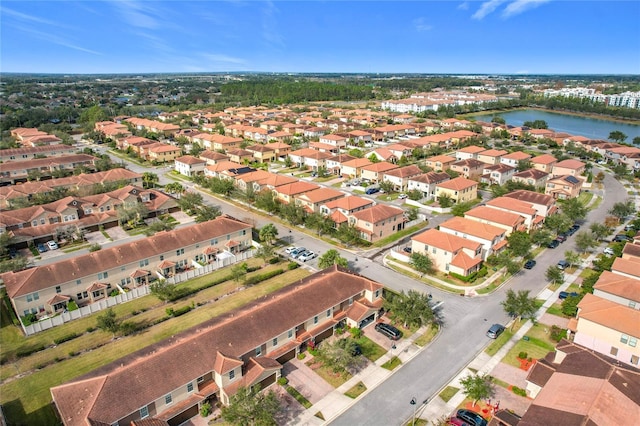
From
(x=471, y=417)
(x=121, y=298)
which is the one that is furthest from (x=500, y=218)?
(x=121, y=298)

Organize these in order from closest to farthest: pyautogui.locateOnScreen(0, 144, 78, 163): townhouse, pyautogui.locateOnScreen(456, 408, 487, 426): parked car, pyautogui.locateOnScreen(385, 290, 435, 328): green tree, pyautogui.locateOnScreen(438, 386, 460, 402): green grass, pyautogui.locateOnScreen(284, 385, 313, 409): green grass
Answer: pyautogui.locateOnScreen(456, 408, 487, 426): parked car, pyautogui.locateOnScreen(284, 385, 313, 409): green grass, pyautogui.locateOnScreen(438, 386, 460, 402): green grass, pyautogui.locateOnScreen(385, 290, 435, 328): green tree, pyautogui.locateOnScreen(0, 144, 78, 163): townhouse

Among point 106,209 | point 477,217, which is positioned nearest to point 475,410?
point 477,217

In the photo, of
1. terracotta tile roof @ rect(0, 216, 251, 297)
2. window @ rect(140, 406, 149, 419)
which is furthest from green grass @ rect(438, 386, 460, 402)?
terracotta tile roof @ rect(0, 216, 251, 297)

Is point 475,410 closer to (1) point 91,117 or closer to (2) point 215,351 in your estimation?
(2) point 215,351

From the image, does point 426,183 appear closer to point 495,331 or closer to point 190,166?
point 495,331

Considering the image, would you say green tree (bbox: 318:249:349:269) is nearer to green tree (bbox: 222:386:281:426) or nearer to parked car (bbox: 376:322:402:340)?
parked car (bbox: 376:322:402:340)

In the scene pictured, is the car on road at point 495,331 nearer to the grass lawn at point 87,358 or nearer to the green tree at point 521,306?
the green tree at point 521,306

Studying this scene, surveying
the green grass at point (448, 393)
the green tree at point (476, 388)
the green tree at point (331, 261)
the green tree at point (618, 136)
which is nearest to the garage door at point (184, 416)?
the green grass at point (448, 393)
